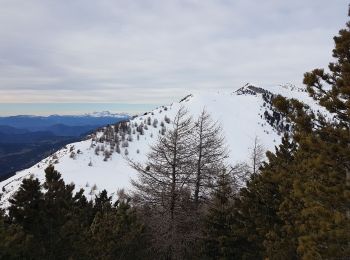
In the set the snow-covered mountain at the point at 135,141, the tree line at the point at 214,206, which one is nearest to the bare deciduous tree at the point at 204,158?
the tree line at the point at 214,206

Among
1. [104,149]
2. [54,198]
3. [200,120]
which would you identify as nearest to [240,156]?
[104,149]

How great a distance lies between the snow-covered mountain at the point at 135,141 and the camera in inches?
2846

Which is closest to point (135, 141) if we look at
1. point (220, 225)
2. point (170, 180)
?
point (220, 225)

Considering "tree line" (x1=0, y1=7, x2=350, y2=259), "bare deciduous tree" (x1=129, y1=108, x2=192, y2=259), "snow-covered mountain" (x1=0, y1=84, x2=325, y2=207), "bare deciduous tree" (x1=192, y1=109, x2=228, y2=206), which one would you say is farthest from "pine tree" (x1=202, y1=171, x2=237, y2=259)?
"snow-covered mountain" (x1=0, y1=84, x2=325, y2=207)

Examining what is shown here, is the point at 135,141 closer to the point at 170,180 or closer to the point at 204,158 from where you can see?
the point at 204,158

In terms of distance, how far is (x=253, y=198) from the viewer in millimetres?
18734

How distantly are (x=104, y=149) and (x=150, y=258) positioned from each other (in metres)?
69.0

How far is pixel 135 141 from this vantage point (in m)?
93.7

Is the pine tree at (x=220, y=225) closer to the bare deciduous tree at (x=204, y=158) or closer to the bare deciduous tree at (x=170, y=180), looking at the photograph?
the bare deciduous tree at (x=204, y=158)

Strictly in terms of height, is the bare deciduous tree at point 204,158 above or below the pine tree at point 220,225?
above

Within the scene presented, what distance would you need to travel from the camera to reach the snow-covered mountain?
7229 cm

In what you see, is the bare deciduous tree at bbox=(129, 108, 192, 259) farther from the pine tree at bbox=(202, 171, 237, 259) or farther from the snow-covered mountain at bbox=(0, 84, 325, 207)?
the snow-covered mountain at bbox=(0, 84, 325, 207)

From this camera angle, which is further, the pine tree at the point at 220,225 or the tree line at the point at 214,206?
the pine tree at the point at 220,225

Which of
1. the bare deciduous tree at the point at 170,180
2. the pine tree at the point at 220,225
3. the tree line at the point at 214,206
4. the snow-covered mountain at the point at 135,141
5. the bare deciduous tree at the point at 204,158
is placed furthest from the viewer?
the snow-covered mountain at the point at 135,141
